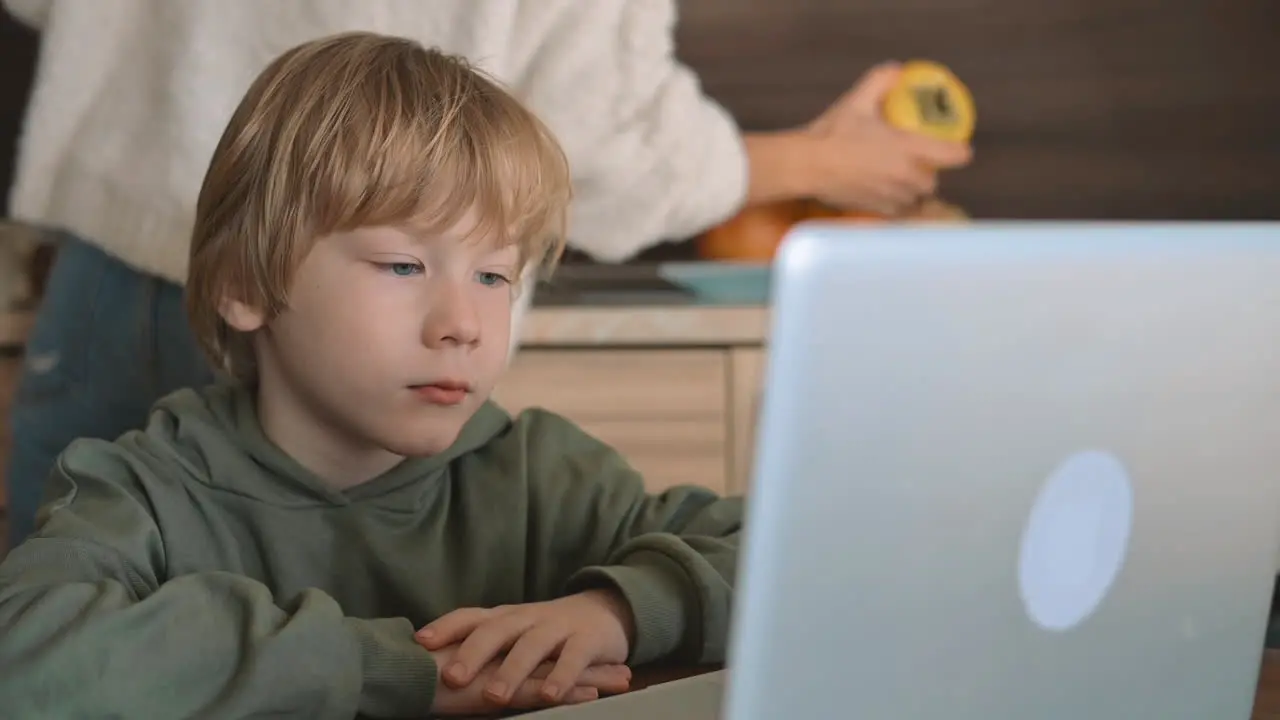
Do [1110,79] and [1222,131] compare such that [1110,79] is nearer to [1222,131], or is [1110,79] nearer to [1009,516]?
[1222,131]

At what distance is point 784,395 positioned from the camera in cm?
44

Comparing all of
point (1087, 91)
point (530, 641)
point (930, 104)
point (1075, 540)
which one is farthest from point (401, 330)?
point (1087, 91)

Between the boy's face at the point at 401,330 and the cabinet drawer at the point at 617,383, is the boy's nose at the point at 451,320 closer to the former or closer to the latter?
the boy's face at the point at 401,330

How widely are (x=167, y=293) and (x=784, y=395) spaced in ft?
3.75

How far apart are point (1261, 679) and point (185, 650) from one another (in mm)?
609

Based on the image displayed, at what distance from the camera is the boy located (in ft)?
2.67

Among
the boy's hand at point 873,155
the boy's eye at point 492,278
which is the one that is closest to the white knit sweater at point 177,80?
the boy's eye at point 492,278

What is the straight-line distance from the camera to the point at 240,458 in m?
1.02

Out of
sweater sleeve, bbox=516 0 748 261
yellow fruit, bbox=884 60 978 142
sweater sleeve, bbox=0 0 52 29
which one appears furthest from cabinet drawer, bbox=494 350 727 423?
sweater sleeve, bbox=0 0 52 29

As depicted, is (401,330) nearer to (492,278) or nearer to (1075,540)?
(492,278)

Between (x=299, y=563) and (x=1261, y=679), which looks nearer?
(x=1261, y=679)

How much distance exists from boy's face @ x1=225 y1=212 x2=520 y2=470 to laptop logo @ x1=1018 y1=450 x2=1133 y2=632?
50 cm

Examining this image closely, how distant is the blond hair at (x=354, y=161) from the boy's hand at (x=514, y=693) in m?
0.31

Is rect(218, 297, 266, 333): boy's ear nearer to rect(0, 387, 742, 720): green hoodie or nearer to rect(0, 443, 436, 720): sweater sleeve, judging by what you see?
rect(0, 387, 742, 720): green hoodie
